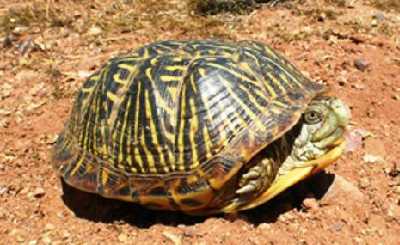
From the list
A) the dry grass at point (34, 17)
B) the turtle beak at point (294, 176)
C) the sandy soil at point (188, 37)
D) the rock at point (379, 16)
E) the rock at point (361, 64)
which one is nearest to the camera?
the turtle beak at point (294, 176)

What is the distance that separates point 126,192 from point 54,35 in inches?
143

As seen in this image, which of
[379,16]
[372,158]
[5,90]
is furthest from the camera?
[379,16]

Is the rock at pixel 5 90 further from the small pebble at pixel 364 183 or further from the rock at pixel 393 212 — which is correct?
the rock at pixel 393 212

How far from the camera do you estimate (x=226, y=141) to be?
3.39m

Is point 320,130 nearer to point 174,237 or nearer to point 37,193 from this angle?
point 174,237

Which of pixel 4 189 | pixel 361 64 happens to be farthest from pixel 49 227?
pixel 361 64

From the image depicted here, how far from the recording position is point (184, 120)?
351 cm

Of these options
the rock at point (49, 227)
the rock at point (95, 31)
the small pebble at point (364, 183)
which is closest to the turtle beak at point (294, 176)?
the small pebble at point (364, 183)

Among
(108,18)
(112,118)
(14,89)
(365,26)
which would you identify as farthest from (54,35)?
(365,26)

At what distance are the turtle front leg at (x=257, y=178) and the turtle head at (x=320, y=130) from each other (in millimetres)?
291

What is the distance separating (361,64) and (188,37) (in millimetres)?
2113

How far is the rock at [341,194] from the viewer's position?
375 centimetres

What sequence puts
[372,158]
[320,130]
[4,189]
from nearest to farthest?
[320,130]
[372,158]
[4,189]

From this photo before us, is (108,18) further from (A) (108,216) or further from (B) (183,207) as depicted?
(B) (183,207)
